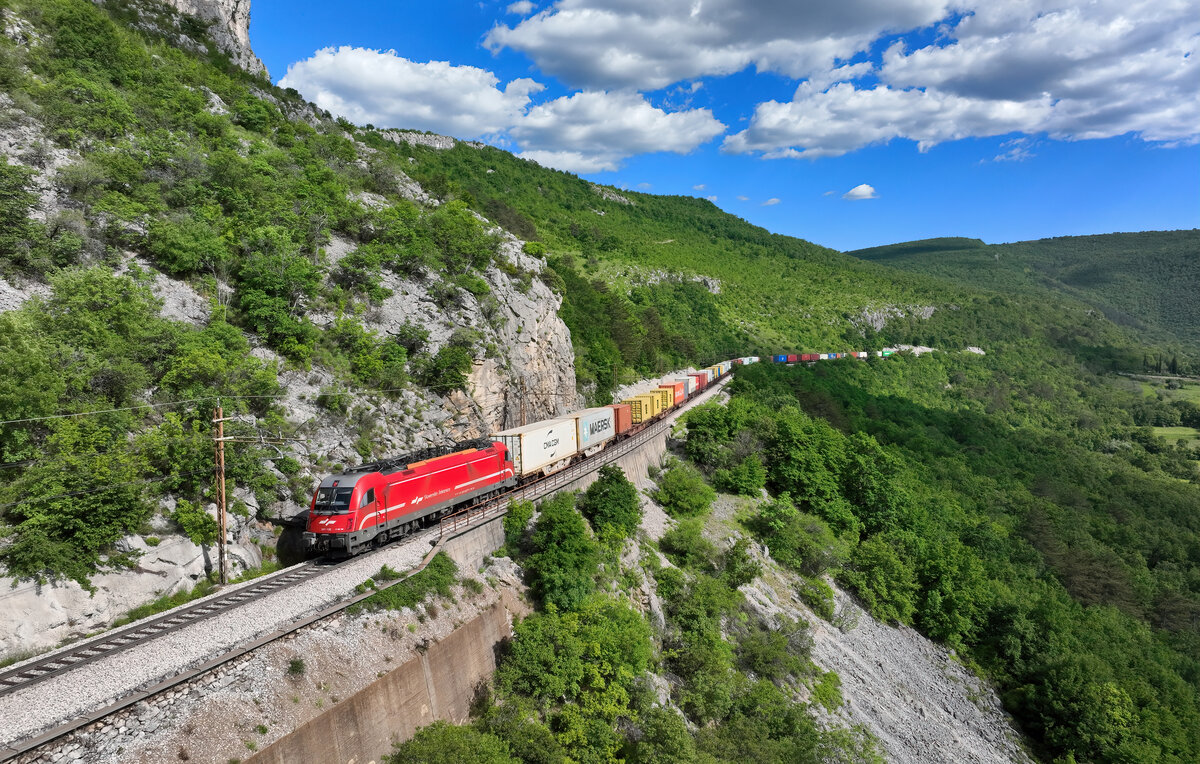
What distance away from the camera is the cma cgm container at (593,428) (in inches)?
1412

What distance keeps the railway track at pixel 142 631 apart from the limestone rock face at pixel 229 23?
5619 centimetres

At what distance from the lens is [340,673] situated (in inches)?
595

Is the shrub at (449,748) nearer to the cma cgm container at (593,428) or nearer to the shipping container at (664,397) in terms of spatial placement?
the cma cgm container at (593,428)

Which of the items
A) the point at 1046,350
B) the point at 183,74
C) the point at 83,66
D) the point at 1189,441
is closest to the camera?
the point at 83,66

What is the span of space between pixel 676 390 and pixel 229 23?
56149mm

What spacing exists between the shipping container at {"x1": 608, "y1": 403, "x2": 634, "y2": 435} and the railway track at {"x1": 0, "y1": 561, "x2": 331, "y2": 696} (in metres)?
Answer: 24.6

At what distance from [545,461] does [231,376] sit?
1532 cm

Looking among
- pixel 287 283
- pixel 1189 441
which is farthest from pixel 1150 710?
pixel 1189 441

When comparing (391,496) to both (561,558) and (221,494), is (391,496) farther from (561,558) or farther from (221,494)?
(561,558)

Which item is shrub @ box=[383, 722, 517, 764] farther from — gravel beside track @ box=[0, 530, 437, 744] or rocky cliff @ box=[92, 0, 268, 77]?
rocky cliff @ box=[92, 0, 268, 77]

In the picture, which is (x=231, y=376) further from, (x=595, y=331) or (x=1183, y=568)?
(x=1183, y=568)

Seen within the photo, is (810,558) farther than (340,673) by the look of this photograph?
Yes

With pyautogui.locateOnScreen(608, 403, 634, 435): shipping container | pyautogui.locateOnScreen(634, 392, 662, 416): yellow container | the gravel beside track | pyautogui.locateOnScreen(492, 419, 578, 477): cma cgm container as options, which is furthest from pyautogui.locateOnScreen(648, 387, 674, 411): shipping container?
the gravel beside track

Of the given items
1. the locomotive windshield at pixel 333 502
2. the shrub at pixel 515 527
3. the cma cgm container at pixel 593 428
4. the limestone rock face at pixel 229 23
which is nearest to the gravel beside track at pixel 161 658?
the locomotive windshield at pixel 333 502
